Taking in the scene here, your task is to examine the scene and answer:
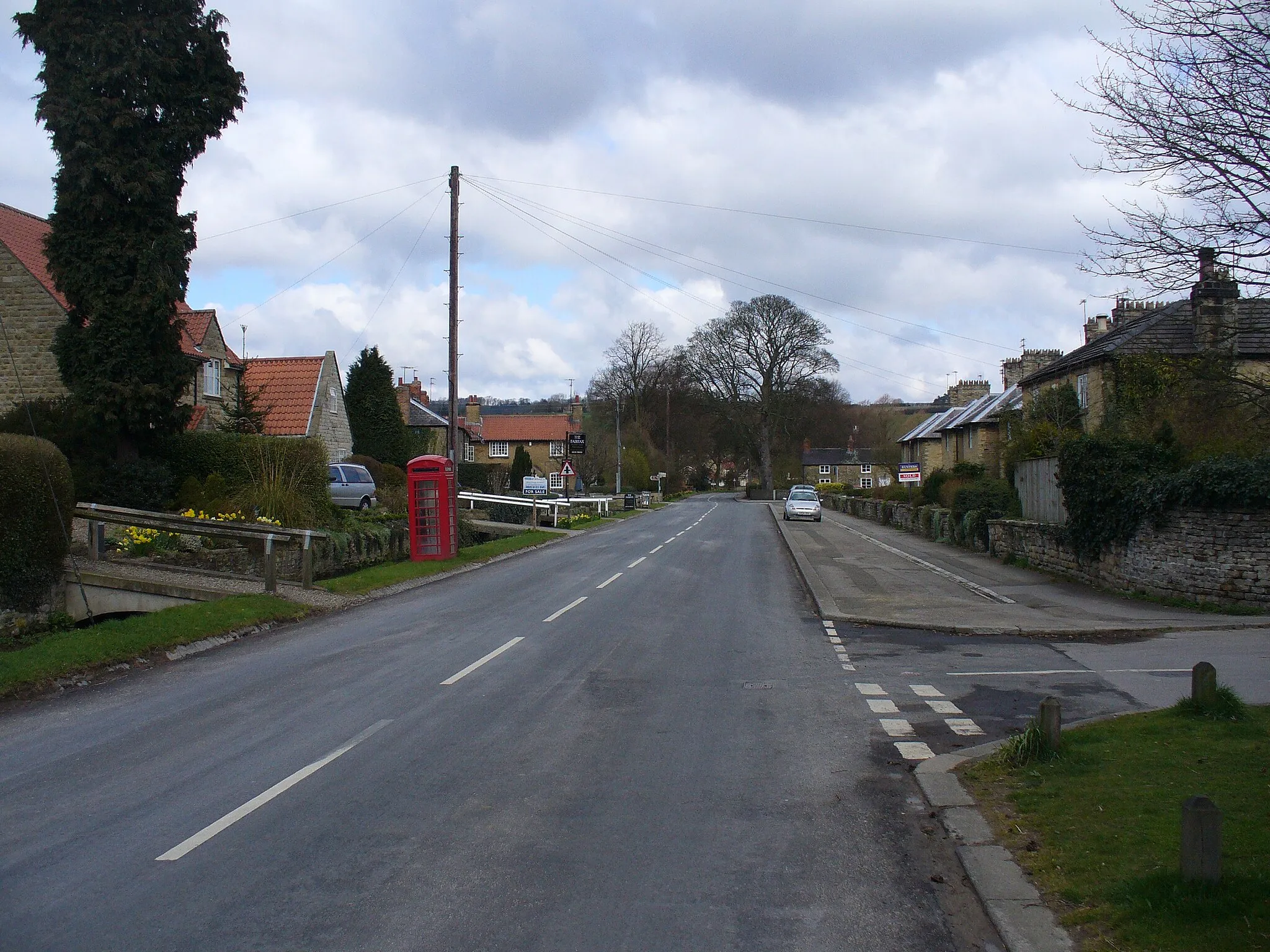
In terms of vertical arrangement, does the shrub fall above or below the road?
above

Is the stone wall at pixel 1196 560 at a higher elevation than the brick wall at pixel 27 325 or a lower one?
lower

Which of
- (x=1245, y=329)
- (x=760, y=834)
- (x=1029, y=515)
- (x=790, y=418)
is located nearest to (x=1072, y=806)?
(x=760, y=834)

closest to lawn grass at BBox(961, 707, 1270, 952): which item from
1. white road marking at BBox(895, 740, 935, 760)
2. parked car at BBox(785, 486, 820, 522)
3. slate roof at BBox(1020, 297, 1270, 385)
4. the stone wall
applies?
white road marking at BBox(895, 740, 935, 760)

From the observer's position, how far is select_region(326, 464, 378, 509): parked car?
33844 millimetres

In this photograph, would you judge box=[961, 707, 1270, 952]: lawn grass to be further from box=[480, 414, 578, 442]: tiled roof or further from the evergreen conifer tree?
box=[480, 414, 578, 442]: tiled roof

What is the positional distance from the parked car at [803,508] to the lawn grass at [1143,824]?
42604 mm

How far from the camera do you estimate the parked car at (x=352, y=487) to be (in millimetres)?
33844

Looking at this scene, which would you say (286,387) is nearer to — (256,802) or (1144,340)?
(1144,340)

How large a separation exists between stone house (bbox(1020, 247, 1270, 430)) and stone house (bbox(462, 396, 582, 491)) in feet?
205

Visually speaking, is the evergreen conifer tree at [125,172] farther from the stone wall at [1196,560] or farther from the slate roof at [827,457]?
the slate roof at [827,457]

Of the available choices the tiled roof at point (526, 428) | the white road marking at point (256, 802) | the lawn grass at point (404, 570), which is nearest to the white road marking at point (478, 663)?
the white road marking at point (256, 802)

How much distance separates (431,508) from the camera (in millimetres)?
26500

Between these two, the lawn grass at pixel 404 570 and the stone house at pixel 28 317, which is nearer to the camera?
the lawn grass at pixel 404 570

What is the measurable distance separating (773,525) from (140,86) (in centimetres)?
3153
